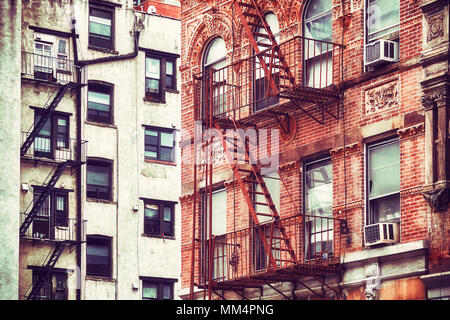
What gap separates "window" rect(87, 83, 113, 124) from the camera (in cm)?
5112

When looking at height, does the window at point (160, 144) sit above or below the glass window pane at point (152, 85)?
below

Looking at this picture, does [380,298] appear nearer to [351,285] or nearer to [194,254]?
[351,285]

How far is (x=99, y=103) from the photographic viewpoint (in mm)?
51500

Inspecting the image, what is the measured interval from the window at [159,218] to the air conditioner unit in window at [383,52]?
27481 millimetres

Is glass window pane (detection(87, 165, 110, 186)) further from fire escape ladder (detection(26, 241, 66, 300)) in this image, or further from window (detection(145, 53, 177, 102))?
window (detection(145, 53, 177, 102))

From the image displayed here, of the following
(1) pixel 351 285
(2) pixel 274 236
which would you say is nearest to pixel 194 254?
(2) pixel 274 236

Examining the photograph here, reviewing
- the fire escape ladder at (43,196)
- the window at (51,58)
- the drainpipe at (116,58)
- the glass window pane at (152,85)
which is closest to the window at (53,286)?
the fire escape ladder at (43,196)

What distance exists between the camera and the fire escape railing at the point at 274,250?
2586cm

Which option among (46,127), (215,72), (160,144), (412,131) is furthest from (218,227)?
(160,144)

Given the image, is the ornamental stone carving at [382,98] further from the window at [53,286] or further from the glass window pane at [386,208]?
the window at [53,286]

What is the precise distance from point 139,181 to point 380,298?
28416mm

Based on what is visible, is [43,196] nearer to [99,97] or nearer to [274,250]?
[99,97]

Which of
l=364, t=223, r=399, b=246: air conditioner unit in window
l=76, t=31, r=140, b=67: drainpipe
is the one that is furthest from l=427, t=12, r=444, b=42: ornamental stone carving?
l=76, t=31, r=140, b=67: drainpipe

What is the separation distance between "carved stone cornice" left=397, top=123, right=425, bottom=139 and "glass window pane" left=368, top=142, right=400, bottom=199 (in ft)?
1.39
